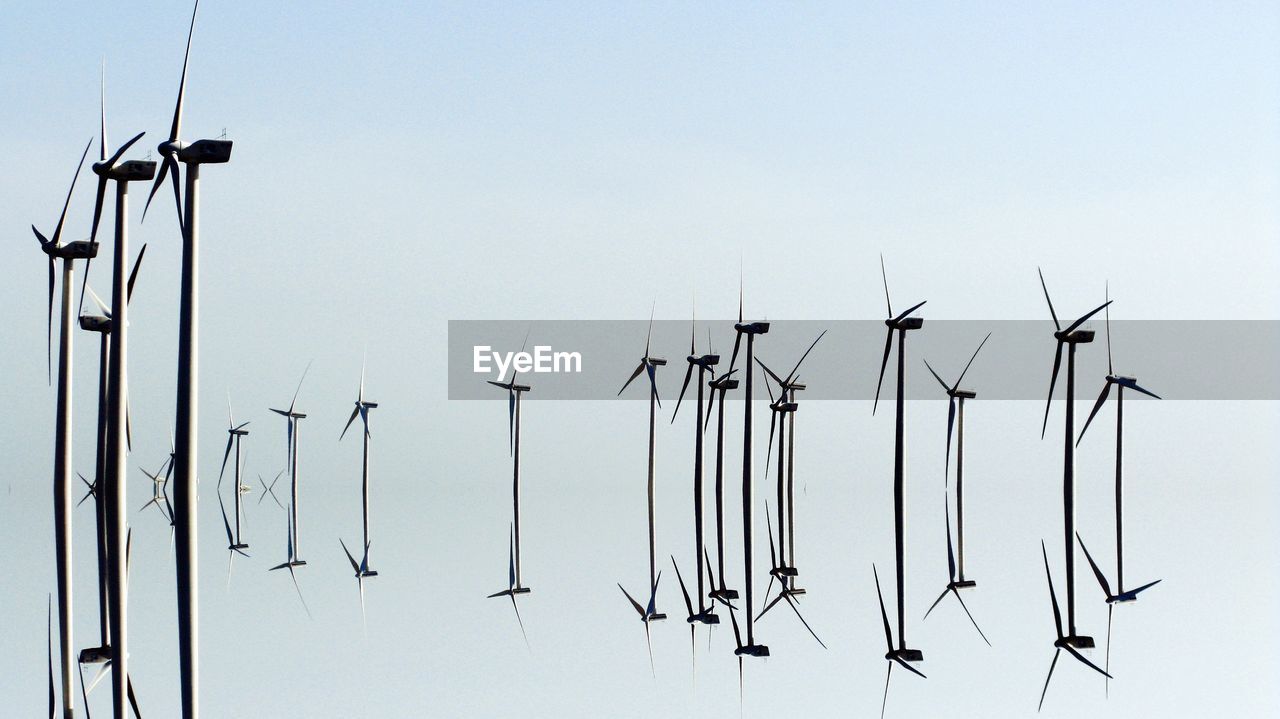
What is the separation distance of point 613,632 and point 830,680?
22.7ft

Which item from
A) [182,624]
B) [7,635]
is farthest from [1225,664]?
[7,635]

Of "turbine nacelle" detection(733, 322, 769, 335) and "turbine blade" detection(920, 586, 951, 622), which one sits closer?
"turbine blade" detection(920, 586, 951, 622)

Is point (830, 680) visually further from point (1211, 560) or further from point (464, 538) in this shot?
point (464, 538)

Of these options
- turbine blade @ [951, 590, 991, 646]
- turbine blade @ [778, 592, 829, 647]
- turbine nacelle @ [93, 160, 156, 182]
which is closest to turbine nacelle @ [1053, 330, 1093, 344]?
turbine blade @ [951, 590, 991, 646]

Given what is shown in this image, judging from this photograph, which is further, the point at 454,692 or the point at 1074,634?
the point at 1074,634

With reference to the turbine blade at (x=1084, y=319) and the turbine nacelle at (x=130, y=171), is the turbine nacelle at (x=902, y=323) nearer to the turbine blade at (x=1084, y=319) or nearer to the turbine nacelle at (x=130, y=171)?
the turbine blade at (x=1084, y=319)

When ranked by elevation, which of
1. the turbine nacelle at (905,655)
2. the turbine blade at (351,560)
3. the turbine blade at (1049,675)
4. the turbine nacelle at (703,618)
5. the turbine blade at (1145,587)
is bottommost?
the turbine blade at (351,560)

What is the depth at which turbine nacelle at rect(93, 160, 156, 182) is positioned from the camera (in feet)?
112

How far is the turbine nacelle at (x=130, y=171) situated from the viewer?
3425cm

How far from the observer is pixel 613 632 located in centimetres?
2908

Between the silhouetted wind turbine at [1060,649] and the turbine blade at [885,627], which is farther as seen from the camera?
the turbine blade at [885,627]

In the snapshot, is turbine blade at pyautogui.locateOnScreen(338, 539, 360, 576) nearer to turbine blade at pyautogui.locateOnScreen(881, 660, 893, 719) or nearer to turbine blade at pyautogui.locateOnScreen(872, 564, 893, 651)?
turbine blade at pyautogui.locateOnScreen(872, 564, 893, 651)

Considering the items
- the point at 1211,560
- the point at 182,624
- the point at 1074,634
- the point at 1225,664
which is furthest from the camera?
the point at 1211,560

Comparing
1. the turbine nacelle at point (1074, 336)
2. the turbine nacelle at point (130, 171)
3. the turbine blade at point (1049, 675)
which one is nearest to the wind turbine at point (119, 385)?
the turbine nacelle at point (130, 171)
